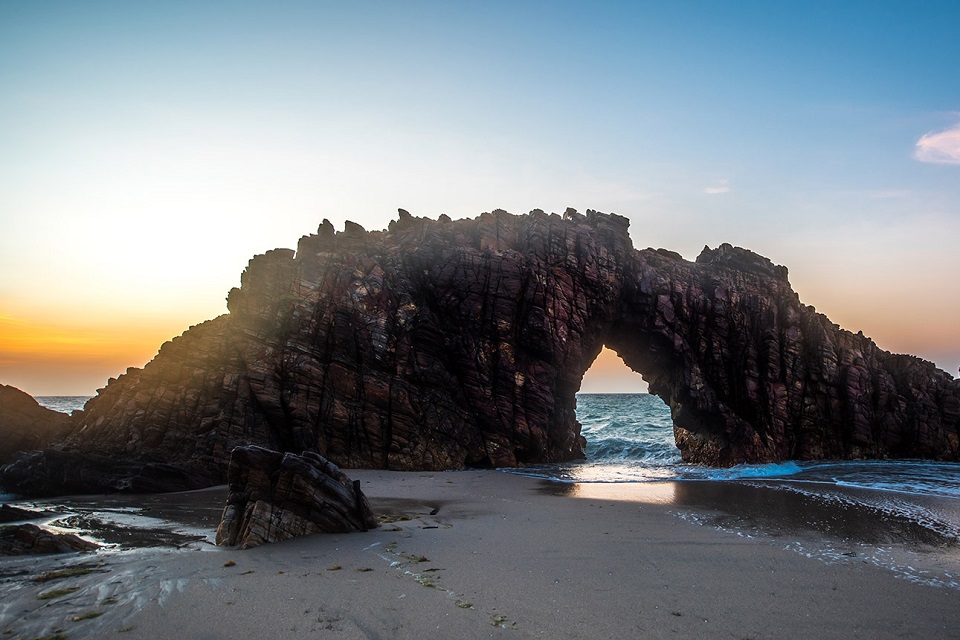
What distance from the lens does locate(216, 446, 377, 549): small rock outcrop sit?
12242mm

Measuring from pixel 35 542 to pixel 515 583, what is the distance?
33.4ft

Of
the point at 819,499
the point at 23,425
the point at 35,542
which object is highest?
the point at 23,425

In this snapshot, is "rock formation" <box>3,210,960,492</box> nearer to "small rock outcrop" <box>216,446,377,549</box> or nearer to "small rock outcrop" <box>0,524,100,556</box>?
"small rock outcrop" <box>0,524,100,556</box>

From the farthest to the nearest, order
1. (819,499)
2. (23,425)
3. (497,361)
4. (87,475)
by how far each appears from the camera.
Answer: (497,361) → (23,425) → (87,475) → (819,499)

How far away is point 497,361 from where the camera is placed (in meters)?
32.8

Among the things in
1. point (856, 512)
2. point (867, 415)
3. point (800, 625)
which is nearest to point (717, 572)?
point (800, 625)

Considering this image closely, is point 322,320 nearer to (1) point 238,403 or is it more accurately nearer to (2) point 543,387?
(1) point 238,403

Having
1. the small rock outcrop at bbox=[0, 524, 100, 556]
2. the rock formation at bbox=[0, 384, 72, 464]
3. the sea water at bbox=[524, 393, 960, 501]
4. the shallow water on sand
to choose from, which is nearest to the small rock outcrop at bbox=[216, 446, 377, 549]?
the small rock outcrop at bbox=[0, 524, 100, 556]

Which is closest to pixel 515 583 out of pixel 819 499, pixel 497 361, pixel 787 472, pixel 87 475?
pixel 819 499

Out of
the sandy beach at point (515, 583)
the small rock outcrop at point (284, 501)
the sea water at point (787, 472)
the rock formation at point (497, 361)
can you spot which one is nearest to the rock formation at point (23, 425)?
the rock formation at point (497, 361)

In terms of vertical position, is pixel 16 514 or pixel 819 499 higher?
pixel 16 514

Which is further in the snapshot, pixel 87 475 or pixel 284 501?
pixel 87 475

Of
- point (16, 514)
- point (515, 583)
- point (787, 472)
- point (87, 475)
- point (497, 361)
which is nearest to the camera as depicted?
point (515, 583)

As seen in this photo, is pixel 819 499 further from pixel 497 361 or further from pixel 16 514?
pixel 16 514
